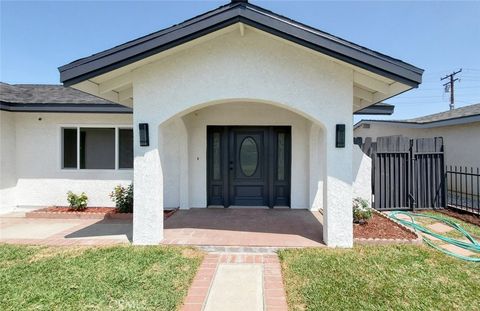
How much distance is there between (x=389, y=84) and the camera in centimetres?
589

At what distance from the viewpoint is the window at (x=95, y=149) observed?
32.4 feet

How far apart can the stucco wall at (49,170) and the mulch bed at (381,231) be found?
27.2 ft

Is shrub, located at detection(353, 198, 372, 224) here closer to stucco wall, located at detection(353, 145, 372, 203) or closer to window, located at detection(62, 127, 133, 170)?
stucco wall, located at detection(353, 145, 372, 203)

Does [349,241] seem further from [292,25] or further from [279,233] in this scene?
[292,25]

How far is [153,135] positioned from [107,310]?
3.50m

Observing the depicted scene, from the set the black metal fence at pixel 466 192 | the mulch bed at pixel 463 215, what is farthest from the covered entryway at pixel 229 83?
the black metal fence at pixel 466 192

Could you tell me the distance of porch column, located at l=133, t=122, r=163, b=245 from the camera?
5762 mm

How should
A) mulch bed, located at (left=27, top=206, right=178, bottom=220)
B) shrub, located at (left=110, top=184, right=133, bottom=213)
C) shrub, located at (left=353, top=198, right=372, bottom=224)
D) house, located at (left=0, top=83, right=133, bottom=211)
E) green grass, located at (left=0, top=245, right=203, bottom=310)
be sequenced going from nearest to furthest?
green grass, located at (left=0, top=245, right=203, bottom=310), shrub, located at (left=353, top=198, right=372, bottom=224), mulch bed, located at (left=27, top=206, right=178, bottom=220), shrub, located at (left=110, top=184, right=133, bottom=213), house, located at (left=0, top=83, right=133, bottom=211)

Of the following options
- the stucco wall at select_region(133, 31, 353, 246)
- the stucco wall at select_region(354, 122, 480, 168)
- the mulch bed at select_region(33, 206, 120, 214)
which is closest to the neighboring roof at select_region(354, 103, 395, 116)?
the stucco wall at select_region(133, 31, 353, 246)

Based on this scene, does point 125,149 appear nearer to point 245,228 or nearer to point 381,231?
point 245,228

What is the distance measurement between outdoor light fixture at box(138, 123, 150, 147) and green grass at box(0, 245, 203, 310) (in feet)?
7.77

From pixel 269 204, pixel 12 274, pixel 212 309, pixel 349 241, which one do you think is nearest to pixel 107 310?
pixel 212 309

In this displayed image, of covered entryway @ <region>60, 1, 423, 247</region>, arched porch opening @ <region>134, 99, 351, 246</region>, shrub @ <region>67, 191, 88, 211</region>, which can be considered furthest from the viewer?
arched porch opening @ <region>134, 99, 351, 246</region>

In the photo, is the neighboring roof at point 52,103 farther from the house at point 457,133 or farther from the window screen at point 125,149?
the house at point 457,133
